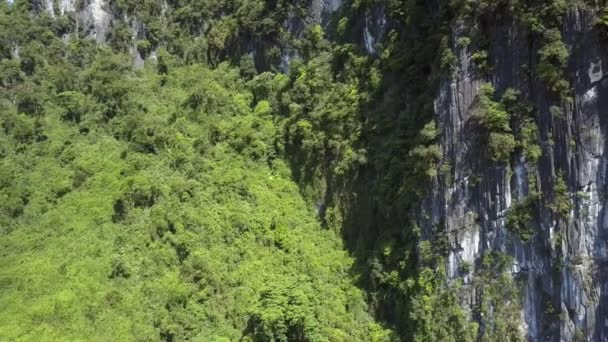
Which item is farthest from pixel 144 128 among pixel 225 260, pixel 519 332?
pixel 519 332

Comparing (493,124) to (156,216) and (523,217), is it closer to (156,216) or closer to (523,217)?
(523,217)

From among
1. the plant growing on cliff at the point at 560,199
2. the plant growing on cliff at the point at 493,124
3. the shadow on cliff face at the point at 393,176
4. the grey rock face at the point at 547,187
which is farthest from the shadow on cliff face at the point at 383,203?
the plant growing on cliff at the point at 560,199

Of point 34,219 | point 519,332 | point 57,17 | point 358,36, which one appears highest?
point 57,17

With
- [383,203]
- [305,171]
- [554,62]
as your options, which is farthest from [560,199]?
[305,171]

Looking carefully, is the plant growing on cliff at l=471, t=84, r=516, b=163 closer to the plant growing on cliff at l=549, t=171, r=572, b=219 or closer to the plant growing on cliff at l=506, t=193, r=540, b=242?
the plant growing on cliff at l=506, t=193, r=540, b=242

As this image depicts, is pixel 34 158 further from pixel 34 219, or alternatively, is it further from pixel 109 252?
pixel 109 252

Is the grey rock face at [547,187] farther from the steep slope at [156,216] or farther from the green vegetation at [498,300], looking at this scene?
the steep slope at [156,216]

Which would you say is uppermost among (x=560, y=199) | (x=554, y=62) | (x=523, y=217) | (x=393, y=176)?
(x=554, y=62)

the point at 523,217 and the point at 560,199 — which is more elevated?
the point at 560,199
